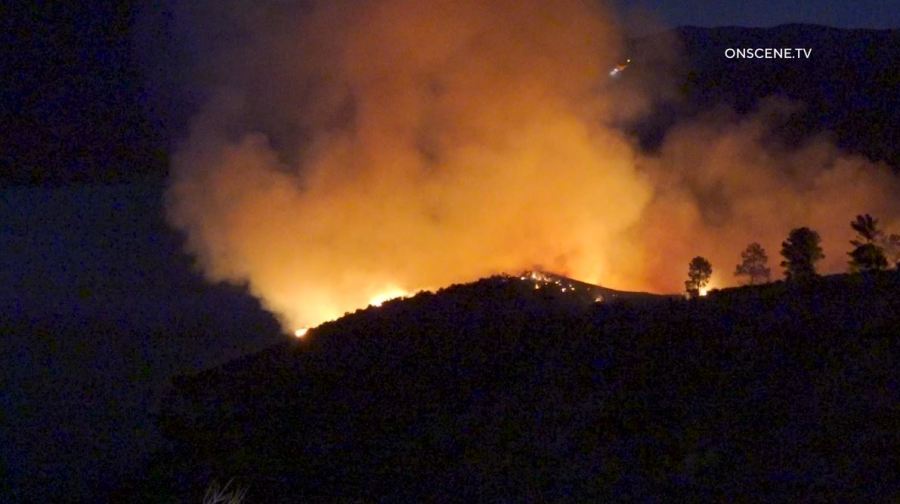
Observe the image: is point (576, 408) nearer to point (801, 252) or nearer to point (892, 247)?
point (801, 252)

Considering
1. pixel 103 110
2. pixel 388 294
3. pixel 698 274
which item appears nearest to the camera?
pixel 698 274

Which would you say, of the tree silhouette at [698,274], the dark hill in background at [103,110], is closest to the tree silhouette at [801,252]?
the tree silhouette at [698,274]

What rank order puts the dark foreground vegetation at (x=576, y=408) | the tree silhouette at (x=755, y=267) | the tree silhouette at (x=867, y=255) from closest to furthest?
1. the dark foreground vegetation at (x=576, y=408)
2. the tree silhouette at (x=867, y=255)
3. the tree silhouette at (x=755, y=267)

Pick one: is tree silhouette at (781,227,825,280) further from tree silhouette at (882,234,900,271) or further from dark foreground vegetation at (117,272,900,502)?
tree silhouette at (882,234,900,271)

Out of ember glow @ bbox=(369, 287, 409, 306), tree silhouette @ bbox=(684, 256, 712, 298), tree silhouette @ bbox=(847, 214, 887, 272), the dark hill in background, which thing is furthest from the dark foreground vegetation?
the dark hill in background

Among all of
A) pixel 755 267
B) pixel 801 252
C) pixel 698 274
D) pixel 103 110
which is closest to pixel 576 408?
pixel 801 252

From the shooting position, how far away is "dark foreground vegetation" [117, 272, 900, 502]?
634cm

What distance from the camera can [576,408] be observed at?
7723 millimetres

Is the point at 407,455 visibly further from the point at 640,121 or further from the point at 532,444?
the point at 640,121

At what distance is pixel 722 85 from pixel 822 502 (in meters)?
33.2

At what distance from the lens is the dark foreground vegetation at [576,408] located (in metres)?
6.34

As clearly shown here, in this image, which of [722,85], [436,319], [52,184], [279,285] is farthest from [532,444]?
[722,85]

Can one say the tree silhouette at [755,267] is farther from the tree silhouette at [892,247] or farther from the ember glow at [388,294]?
the ember glow at [388,294]

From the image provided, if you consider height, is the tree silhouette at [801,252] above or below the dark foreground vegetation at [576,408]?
above
